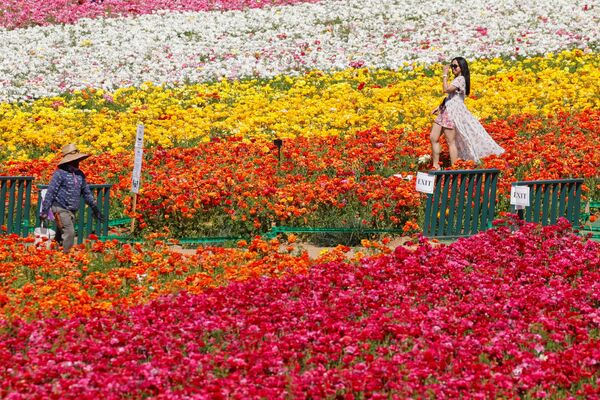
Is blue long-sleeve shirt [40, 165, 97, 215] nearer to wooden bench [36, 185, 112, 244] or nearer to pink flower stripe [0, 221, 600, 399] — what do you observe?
wooden bench [36, 185, 112, 244]

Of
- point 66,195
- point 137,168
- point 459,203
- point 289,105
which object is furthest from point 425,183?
point 289,105

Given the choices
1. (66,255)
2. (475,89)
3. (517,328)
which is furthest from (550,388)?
(475,89)

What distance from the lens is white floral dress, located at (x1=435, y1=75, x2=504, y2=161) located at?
13203 millimetres

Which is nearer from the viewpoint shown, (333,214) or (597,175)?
(333,214)

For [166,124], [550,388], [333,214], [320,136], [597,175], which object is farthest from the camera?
[166,124]

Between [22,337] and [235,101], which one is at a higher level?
[235,101]

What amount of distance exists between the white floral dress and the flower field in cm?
35

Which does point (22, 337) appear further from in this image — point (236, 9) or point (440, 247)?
point (236, 9)

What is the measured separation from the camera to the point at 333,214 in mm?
11414

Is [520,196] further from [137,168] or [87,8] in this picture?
[87,8]

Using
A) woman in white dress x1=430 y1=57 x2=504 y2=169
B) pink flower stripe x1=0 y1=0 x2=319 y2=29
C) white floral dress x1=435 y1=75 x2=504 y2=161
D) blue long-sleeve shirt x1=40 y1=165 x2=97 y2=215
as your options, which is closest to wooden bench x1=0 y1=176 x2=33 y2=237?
blue long-sleeve shirt x1=40 y1=165 x2=97 y2=215

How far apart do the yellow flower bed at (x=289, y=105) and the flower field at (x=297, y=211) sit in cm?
5

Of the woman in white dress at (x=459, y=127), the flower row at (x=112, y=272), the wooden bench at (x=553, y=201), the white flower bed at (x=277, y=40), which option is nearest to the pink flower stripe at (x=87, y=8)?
the white flower bed at (x=277, y=40)

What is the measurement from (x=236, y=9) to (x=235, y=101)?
27.8 ft
